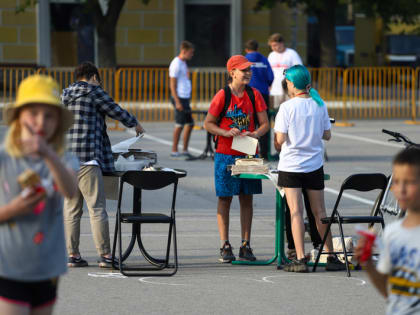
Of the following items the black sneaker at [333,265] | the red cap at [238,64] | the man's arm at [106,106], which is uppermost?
the red cap at [238,64]

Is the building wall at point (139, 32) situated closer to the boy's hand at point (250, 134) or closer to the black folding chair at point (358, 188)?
the boy's hand at point (250, 134)

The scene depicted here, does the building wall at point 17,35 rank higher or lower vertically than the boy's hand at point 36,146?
higher

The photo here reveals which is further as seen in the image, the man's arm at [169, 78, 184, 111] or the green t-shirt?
the man's arm at [169, 78, 184, 111]

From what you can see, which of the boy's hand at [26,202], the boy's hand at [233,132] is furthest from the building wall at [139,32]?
the boy's hand at [26,202]

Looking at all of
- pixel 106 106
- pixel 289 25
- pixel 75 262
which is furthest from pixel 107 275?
pixel 289 25

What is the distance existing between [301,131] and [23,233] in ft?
13.9

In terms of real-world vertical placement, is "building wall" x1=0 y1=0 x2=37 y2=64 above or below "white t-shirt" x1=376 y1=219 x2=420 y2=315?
above

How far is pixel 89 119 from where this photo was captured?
799cm

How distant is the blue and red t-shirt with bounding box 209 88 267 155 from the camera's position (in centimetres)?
852

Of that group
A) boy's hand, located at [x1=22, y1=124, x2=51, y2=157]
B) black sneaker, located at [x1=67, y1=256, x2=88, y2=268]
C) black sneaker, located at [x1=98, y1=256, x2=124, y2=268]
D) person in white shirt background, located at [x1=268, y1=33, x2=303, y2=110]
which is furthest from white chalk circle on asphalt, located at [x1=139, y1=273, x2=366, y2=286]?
person in white shirt background, located at [x1=268, y1=33, x2=303, y2=110]

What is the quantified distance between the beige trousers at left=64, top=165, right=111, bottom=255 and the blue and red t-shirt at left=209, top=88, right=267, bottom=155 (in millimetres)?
1179

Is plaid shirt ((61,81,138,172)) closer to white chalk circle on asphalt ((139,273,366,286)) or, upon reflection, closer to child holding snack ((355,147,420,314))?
white chalk circle on asphalt ((139,273,366,286))

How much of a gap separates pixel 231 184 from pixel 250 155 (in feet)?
1.01

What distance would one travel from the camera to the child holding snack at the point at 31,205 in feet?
13.0
